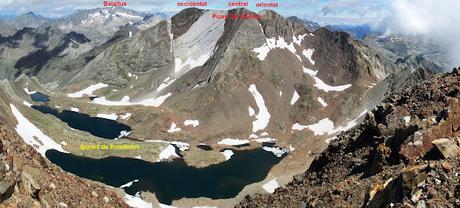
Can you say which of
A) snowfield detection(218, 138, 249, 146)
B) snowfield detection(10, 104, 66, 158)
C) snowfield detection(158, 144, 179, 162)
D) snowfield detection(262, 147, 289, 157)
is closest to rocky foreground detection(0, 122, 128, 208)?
snowfield detection(158, 144, 179, 162)

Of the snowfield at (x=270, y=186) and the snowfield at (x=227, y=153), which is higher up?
the snowfield at (x=270, y=186)

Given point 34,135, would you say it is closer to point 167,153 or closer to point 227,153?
point 167,153

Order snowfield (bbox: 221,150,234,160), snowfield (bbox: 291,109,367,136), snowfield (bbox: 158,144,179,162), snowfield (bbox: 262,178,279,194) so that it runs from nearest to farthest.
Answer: snowfield (bbox: 262,178,279,194) → snowfield (bbox: 158,144,179,162) → snowfield (bbox: 221,150,234,160) → snowfield (bbox: 291,109,367,136)

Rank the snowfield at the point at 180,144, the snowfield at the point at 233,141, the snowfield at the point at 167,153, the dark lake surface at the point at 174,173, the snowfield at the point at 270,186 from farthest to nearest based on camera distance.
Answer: the snowfield at the point at 233,141 < the snowfield at the point at 180,144 < the snowfield at the point at 167,153 < the dark lake surface at the point at 174,173 < the snowfield at the point at 270,186

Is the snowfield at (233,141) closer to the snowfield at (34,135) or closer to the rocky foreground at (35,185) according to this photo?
the snowfield at (34,135)

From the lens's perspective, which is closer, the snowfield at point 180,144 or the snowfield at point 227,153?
the snowfield at point 227,153

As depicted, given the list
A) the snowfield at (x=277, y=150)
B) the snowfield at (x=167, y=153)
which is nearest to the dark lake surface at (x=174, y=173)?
the snowfield at (x=277, y=150)

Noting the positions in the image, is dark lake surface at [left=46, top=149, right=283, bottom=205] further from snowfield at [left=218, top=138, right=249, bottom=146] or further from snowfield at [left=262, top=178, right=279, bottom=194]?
snowfield at [left=218, top=138, right=249, bottom=146]

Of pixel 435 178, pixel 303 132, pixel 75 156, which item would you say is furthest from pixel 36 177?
pixel 303 132
